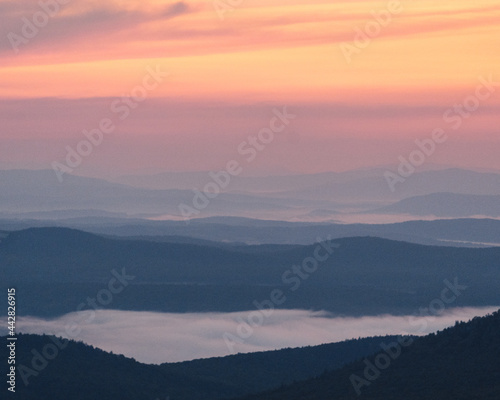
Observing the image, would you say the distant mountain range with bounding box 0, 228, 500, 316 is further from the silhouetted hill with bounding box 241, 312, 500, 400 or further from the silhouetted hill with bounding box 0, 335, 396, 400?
the silhouetted hill with bounding box 241, 312, 500, 400

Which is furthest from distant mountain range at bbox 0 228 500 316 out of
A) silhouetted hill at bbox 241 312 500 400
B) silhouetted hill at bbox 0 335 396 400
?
silhouetted hill at bbox 241 312 500 400

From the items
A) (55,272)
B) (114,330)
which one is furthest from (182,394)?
(55,272)

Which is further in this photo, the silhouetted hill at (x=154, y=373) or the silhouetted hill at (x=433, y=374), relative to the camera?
the silhouetted hill at (x=154, y=373)

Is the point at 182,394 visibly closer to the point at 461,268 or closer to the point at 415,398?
the point at 415,398

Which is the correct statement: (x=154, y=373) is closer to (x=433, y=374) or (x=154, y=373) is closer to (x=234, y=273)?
(x=433, y=374)

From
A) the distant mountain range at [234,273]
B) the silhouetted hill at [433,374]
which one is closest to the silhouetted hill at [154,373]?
the silhouetted hill at [433,374]

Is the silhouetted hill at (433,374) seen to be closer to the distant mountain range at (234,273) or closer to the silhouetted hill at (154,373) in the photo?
the silhouetted hill at (154,373)
